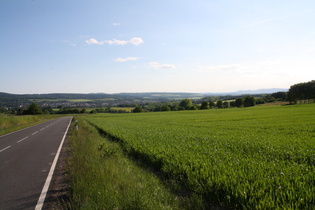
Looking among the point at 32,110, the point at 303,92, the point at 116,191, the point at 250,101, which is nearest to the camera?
the point at 116,191

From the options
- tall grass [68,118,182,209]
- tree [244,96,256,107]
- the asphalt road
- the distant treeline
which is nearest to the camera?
tall grass [68,118,182,209]

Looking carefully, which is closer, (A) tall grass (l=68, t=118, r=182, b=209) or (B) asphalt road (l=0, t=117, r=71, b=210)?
(A) tall grass (l=68, t=118, r=182, b=209)

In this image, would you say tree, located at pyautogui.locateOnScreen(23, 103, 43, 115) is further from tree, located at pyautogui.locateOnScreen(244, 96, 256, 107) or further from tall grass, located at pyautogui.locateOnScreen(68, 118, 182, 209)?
tree, located at pyautogui.locateOnScreen(244, 96, 256, 107)

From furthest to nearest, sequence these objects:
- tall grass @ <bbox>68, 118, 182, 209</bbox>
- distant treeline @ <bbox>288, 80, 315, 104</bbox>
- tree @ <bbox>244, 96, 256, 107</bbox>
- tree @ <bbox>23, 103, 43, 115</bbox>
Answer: tree @ <bbox>244, 96, 256, 107</bbox>
tree @ <bbox>23, 103, 43, 115</bbox>
distant treeline @ <bbox>288, 80, 315, 104</bbox>
tall grass @ <bbox>68, 118, 182, 209</bbox>

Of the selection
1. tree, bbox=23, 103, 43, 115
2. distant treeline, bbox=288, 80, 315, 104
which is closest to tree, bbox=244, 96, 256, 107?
distant treeline, bbox=288, 80, 315, 104

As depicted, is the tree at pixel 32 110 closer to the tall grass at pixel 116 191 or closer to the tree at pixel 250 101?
the tall grass at pixel 116 191

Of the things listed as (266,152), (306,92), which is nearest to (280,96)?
(306,92)

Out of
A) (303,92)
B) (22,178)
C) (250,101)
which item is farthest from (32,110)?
(303,92)

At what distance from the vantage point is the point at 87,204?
375cm

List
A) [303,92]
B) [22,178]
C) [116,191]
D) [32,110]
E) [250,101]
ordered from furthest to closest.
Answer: [250,101] → [32,110] → [303,92] → [22,178] → [116,191]

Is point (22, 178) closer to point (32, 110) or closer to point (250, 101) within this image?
point (32, 110)

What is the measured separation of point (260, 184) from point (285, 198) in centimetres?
68

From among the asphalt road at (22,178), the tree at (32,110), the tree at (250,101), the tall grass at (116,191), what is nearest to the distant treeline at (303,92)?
the tree at (250,101)

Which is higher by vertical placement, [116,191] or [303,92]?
[303,92]
